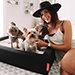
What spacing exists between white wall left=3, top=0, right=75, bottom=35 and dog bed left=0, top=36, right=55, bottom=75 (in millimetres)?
1004

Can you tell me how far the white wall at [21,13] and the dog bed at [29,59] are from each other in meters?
1.00

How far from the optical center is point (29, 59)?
2.85 ft

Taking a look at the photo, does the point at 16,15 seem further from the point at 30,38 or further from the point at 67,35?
the point at 67,35

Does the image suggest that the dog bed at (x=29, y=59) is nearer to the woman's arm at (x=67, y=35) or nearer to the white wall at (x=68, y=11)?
the woman's arm at (x=67, y=35)

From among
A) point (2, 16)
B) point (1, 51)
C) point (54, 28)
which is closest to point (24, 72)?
point (1, 51)

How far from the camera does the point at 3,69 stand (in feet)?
3.19

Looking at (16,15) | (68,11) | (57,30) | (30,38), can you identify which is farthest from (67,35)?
(16,15)

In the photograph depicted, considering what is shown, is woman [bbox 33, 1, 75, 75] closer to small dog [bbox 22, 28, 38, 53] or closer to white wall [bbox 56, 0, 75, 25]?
small dog [bbox 22, 28, 38, 53]

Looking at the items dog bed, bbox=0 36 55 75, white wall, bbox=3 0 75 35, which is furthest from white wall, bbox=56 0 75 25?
dog bed, bbox=0 36 55 75

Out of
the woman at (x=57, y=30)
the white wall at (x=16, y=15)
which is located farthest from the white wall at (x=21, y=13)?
the woman at (x=57, y=30)

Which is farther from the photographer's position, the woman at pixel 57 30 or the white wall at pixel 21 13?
the white wall at pixel 21 13

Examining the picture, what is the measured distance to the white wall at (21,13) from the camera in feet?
6.05

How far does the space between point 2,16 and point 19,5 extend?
0.73 meters

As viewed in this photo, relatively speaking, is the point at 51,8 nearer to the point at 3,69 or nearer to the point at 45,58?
the point at 45,58
